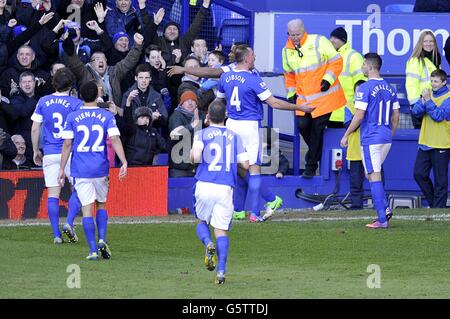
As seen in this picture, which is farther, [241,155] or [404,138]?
[404,138]

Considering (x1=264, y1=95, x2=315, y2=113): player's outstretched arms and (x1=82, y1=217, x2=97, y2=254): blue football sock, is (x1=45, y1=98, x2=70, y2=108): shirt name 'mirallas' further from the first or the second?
(x1=264, y1=95, x2=315, y2=113): player's outstretched arms

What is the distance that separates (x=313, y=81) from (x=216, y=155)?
6.92 metres

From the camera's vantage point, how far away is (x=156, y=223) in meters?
16.9

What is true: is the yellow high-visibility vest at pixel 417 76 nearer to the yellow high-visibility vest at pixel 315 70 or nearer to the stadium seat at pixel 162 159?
the yellow high-visibility vest at pixel 315 70

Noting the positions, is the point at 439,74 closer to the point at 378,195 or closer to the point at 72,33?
the point at 378,195

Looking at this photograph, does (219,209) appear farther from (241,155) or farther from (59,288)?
(59,288)

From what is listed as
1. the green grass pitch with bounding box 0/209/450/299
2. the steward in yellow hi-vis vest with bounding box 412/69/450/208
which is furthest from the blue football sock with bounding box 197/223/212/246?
the steward in yellow hi-vis vest with bounding box 412/69/450/208

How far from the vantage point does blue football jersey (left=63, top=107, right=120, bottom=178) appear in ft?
44.2

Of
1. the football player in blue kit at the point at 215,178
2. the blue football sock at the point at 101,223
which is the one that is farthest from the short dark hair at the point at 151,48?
the football player in blue kit at the point at 215,178

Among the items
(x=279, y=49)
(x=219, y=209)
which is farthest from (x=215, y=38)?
(x=219, y=209)

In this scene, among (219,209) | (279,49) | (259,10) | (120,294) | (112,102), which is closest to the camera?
(120,294)

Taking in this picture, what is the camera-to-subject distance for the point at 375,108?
15.9m

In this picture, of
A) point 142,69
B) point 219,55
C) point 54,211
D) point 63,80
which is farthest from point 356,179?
point 63,80

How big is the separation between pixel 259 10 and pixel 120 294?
11639mm
